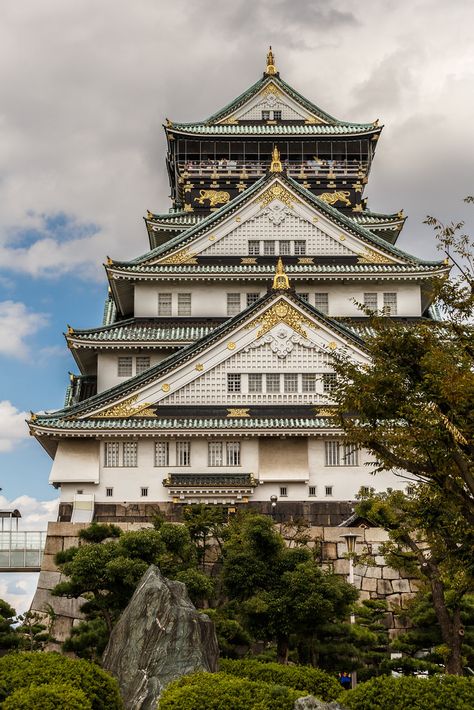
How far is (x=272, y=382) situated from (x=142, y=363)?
7.21 m

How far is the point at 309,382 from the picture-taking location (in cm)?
4594

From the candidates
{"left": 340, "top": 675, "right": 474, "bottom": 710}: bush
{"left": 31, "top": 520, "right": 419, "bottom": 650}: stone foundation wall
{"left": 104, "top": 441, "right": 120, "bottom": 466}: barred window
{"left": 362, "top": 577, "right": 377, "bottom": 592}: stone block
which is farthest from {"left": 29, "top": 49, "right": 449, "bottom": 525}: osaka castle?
{"left": 340, "top": 675, "right": 474, "bottom": 710}: bush

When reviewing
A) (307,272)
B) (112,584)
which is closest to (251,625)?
(112,584)

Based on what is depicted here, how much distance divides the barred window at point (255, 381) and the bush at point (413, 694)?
24622 millimetres

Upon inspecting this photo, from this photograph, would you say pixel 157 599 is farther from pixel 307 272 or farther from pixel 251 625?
pixel 307 272

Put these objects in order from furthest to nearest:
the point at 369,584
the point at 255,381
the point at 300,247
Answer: the point at 300,247, the point at 255,381, the point at 369,584

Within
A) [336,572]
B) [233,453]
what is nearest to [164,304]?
[233,453]

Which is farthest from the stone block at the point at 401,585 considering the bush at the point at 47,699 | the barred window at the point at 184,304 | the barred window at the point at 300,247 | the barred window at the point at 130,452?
the barred window at the point at 300,247

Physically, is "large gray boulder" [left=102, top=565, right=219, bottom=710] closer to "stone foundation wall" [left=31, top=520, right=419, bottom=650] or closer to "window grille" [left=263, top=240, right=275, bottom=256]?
"stone foundation wall" [left=31, top=520, right=419, bottom=650]

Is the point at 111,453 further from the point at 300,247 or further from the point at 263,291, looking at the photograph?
the point at 300,247

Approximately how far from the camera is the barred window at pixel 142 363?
165 ft

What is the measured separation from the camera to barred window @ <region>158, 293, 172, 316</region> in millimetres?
52156

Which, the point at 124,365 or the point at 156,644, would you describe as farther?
the point at 124,365

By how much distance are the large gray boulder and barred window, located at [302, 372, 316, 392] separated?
20943mm
